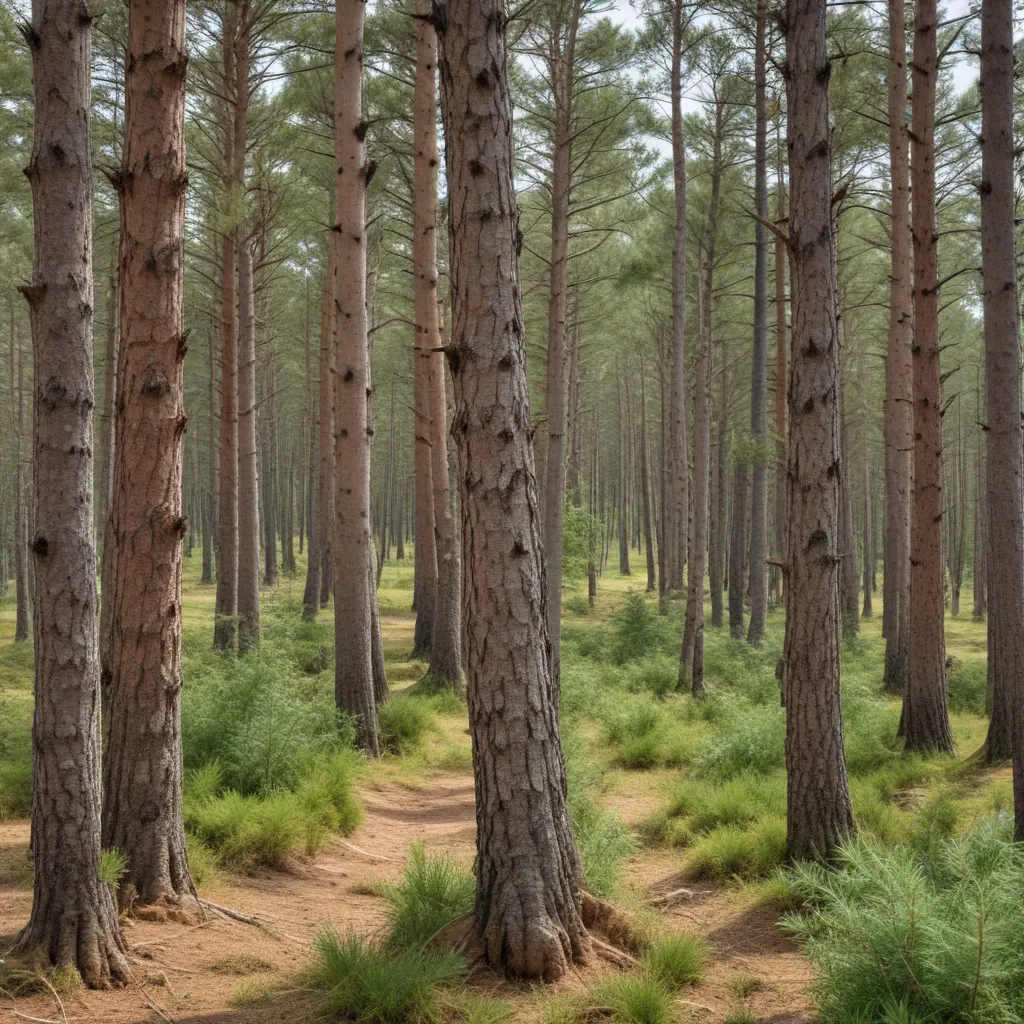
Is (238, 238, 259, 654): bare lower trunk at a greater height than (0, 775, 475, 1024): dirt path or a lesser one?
greater

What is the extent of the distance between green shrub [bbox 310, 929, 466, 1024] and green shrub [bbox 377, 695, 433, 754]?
5878mm

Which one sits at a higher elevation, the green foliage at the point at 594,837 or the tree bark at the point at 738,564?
the tree bark at the point at 738,564

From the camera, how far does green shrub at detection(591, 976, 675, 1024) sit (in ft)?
12.5

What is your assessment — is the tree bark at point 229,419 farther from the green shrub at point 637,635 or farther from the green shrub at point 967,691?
the green shrub at point 967,691

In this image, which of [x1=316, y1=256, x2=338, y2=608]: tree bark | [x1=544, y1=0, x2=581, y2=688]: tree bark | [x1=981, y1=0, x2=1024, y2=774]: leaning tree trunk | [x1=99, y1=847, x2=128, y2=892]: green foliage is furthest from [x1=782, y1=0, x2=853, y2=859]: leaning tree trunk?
[x1=316, y1=256, x2=338, y2=608]: tree bark

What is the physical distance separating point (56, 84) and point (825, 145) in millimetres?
4117

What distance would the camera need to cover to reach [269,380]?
34.2m

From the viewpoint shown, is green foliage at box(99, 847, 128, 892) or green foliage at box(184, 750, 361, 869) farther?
green foliage at box(184, 750, 361, 869)

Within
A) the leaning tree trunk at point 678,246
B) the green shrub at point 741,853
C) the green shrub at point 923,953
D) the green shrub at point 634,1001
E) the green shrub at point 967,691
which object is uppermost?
the leaning tree trunk at point 678,246

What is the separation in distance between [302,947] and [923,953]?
9.78ft

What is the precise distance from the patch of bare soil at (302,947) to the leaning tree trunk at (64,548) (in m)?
0.26

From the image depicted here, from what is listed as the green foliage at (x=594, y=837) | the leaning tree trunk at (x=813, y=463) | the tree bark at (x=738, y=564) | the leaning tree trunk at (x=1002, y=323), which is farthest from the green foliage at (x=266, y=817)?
the tree bark at (x=738, y=564)

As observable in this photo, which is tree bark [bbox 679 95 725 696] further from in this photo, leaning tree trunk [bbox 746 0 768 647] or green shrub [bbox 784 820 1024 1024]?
green shrub [bbox 784 820 1024 1024]

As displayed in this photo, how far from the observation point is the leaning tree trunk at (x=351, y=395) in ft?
30.5
